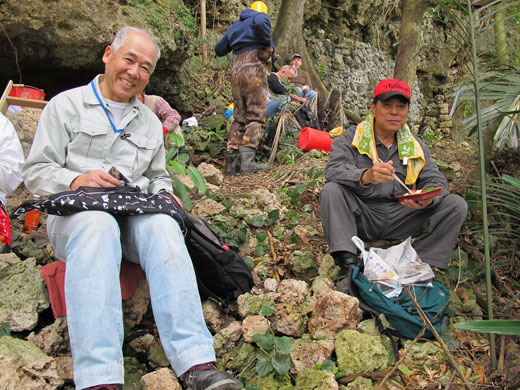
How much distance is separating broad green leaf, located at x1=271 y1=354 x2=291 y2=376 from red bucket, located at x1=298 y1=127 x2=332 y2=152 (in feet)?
10.9

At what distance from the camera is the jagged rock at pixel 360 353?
6.43ft

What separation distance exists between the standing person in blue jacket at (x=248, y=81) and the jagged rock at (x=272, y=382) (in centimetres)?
310

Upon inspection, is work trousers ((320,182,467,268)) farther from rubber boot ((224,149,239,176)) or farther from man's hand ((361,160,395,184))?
rubber boot ((224,149,239,176))

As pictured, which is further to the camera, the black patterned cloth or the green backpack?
the green backpack

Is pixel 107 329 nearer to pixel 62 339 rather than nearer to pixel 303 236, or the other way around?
pixel 62 339

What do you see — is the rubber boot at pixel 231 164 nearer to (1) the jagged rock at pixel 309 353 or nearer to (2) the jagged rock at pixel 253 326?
(2) the jagged rock at pixel 253 326

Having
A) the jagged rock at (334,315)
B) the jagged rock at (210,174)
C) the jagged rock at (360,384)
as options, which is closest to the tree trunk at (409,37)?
the jagged rock at (210,174)

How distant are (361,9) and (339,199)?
28.6 ft

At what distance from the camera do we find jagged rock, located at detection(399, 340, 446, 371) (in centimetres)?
206

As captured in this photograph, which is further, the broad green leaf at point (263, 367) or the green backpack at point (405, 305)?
the green backpack at point (405, 305)

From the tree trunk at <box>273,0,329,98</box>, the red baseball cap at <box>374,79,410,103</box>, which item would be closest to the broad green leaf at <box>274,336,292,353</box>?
the red baseball cap at <box>374,79,410,103</box>

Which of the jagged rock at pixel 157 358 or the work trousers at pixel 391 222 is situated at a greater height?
the work trousers at pixel 391 222

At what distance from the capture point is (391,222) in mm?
2775

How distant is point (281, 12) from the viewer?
302 inches
